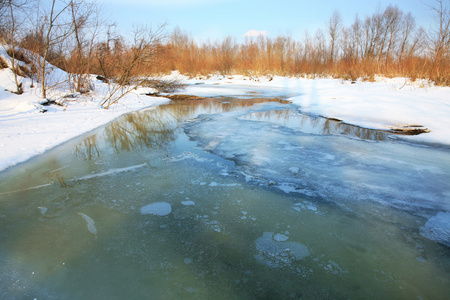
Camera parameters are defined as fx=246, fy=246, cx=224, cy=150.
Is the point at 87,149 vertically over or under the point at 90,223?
over

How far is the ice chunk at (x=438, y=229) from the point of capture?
2148 millimetres

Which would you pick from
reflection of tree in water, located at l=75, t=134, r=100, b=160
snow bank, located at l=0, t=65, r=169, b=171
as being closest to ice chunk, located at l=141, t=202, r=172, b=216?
reflection of tree in water, located at l=75, t=134, r=100, b=160

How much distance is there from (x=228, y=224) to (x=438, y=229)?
1934 millimetres

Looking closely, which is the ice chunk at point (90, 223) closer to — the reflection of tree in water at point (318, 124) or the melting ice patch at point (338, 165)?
the melting ice patch at point (338, 165)

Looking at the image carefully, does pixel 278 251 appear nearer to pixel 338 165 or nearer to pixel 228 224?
pixel 228 224

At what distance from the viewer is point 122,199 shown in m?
2.79

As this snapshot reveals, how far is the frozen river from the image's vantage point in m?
1.68

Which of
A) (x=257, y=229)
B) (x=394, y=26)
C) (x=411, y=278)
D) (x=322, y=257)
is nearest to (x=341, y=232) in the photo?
(x=322, y=257)

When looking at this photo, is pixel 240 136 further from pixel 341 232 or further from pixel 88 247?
pixel 88 247

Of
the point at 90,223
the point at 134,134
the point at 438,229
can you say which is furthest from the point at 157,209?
the point at 134,134

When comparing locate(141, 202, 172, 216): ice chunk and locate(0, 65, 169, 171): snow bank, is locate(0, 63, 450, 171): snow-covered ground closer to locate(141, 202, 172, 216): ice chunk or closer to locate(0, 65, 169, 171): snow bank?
locate(0, 65, 169, 171): snow bank

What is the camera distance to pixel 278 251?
6.54 feet

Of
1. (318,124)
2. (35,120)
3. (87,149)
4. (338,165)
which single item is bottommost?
(338,165)

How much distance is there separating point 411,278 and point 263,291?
41.8 inches
